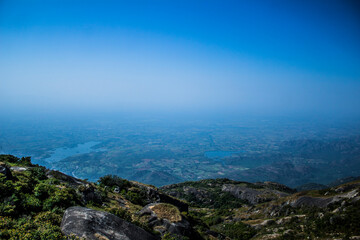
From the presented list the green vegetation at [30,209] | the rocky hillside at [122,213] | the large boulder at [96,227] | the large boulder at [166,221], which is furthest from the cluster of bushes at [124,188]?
the large boulder at [96,227]

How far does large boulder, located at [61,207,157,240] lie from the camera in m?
6.89

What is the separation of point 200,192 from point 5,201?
151 ft

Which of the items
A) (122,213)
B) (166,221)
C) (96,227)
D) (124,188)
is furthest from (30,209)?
(124,188)

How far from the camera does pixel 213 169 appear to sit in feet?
563

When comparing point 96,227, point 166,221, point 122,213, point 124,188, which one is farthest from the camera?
point 124,188

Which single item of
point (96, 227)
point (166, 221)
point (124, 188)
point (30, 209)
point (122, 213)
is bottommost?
point (124, 188)

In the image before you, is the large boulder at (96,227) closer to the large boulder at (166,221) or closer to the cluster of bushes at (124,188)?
the large boulder at (166,221)

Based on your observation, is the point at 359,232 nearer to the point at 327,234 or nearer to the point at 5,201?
the point at 327,234

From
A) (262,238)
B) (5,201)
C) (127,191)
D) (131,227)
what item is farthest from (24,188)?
(262,238)

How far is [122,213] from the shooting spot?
9641 mm

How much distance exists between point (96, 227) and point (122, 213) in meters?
2.54

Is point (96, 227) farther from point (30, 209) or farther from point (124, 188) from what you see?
point (124, 188)

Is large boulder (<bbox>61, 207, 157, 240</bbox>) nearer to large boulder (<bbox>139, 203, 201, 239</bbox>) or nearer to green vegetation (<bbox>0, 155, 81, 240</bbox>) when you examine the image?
green vegetation (<bbox>0, 155, 81, 240</bbox>)

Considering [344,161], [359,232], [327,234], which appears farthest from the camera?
[344,161]
